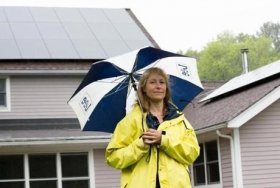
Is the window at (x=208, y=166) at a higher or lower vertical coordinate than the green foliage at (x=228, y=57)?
lower

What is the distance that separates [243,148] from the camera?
45.4 ft

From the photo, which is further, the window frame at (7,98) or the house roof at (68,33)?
the house roof at (68,33)

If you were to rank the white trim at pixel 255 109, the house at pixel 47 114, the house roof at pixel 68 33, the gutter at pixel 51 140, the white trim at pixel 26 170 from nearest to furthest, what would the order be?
the white trim at pixel 255 109 < the gutter at pixel 51 140 < the house at pixel 47 114 < the white trim at pixel 26 170 < the house roof at pixel 68 33

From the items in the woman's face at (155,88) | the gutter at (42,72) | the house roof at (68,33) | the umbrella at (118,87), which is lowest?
the woman's face at (155,88)

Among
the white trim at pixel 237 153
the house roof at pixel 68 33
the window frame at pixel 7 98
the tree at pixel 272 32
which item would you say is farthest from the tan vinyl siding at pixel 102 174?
the tree at pixel 272 32

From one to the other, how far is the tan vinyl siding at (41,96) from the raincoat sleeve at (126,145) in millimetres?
12260

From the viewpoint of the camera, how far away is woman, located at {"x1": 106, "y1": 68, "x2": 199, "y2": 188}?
4004 mm

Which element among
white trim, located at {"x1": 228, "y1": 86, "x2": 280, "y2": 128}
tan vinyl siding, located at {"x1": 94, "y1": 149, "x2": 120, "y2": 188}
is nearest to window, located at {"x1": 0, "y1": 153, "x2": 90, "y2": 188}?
tan vinyl siding, located at {"x1": 94, "y1": 149, "x2": 120, "y2": 188}

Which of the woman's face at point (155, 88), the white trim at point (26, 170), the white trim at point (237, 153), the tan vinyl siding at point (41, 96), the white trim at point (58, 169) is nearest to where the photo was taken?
the woman's face at point (155, 88)

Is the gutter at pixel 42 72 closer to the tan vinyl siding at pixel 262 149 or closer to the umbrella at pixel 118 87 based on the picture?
the tan vinyl siding at pixel 262 149

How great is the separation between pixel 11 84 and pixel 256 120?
6.27 m

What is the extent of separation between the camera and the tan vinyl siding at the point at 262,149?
543 inches

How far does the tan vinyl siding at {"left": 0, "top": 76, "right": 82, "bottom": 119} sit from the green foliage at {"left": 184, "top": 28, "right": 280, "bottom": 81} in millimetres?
60397

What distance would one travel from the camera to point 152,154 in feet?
13.4
